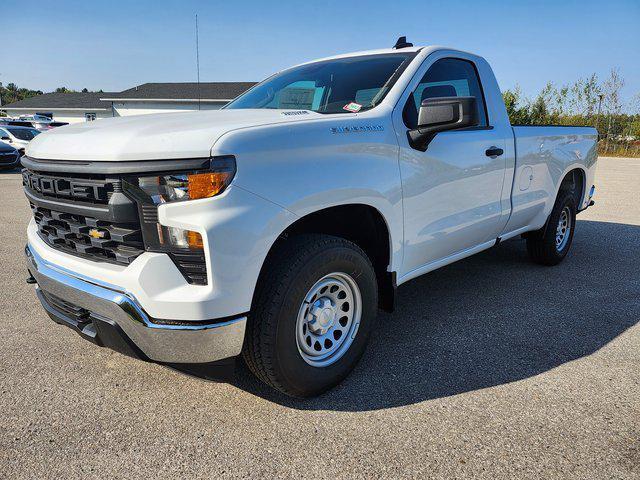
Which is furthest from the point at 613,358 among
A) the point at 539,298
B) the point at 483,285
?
the point at 483,285

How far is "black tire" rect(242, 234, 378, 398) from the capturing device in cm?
229

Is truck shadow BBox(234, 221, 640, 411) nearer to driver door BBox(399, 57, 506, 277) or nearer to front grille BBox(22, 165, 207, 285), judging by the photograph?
driver door BBox(399, 57, 506, 277)

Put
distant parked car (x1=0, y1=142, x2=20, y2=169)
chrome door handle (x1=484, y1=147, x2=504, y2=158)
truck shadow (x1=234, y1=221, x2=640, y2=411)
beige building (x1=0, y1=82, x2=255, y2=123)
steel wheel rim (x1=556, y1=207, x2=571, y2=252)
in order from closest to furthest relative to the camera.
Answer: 1. truck shadow (x1=234, y1=221, x2=640, y2=411)
2. chrome door handle (x1=484, y1=147, x2=504, y2=158)
3. steel wheel rim (x1=556, y1=207, x2=571, y2=252)
4. distant parked car (x1=0, y1=142, x2=20, y2=169)
5. beige building (x1=0, y1=82, x2=255, y2=123)

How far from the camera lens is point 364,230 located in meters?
2.92

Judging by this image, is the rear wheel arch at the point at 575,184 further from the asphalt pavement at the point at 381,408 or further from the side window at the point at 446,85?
the side window at the point at 446,85

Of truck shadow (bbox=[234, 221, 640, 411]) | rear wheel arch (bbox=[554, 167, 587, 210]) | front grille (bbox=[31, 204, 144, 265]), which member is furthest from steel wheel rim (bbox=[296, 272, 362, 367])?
rear wheel arch (bbox=[554, 167, 587, 210])

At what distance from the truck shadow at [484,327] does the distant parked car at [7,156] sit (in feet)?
50.7

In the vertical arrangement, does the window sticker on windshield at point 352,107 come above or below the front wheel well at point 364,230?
above

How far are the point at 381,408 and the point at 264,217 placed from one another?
3.93 feet

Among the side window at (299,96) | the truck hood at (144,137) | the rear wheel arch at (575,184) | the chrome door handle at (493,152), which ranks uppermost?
the side window at (299,96)

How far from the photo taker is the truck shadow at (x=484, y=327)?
9.16ft

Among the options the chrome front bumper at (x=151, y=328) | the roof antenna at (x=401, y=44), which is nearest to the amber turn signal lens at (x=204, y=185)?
the chrome front bumper at (x=151, y=328)

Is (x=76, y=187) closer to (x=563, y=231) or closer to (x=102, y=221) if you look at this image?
(x=102, y=221)

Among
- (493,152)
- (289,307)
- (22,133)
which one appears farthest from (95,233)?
(22,133)
